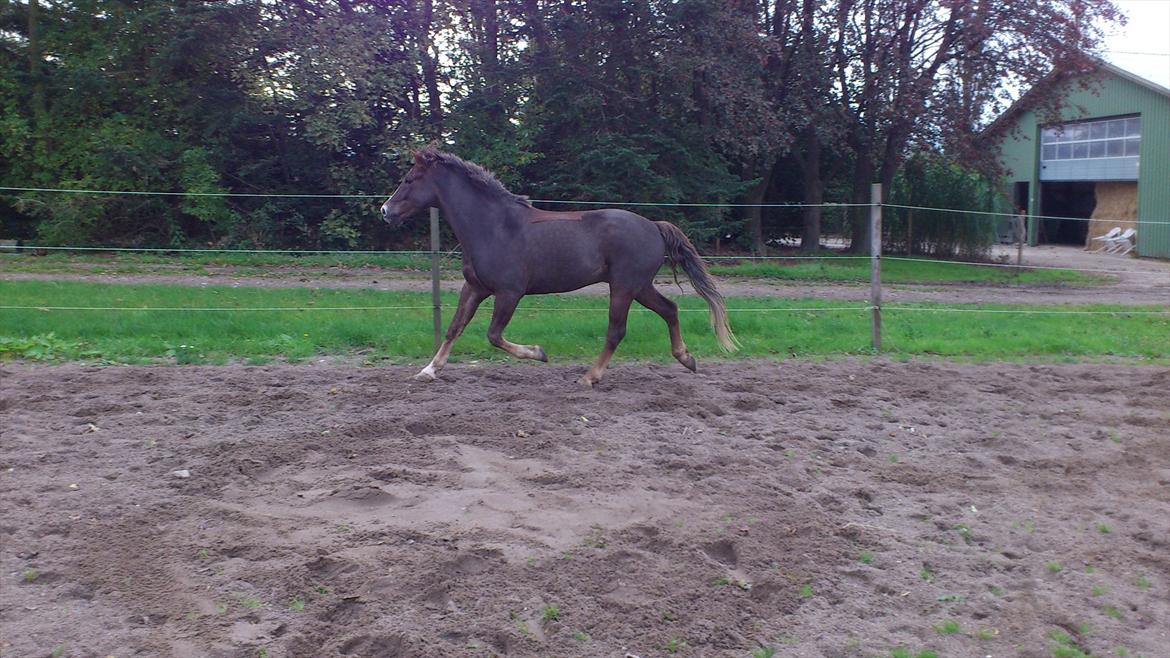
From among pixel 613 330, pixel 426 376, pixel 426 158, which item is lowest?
pixel 426 376

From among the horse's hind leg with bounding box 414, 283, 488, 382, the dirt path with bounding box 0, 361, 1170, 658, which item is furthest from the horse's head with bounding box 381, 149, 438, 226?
the dirt path with bounding box 0, 361, 1170, 658

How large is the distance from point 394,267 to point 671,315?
891 centimetres

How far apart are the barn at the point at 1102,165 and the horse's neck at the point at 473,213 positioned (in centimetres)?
2000

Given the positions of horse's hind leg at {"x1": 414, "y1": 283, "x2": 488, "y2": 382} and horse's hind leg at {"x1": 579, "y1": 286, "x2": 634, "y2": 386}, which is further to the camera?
horse's hind leg at {"x1": 414, "y1": 283, "x2": 488, "y2": 382}

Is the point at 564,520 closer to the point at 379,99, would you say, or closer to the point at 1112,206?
the point at 379,99

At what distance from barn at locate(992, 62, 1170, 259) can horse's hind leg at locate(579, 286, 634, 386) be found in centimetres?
1950

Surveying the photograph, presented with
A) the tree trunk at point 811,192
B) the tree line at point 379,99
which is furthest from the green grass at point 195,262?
the tree trunk at point 811,192

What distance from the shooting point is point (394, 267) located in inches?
659

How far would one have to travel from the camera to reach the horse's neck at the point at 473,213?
849 centimetres

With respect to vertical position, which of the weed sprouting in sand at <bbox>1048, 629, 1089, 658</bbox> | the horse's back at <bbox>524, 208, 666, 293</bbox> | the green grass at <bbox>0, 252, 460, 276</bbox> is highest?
the horse's back at <bbox>524, 208, 666, 293</bbox>

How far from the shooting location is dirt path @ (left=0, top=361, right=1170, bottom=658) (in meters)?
4.05

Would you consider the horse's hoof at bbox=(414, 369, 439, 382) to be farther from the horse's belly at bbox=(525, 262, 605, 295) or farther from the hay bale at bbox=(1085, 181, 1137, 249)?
the hay bale at bbox=(1085, 181, 1137, 249)

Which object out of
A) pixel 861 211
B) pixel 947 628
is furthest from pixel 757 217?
pixel 947 628

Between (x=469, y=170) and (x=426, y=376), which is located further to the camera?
(x=469, y=170)
